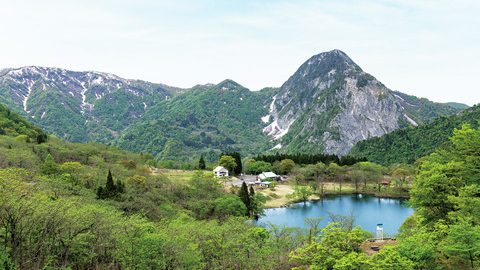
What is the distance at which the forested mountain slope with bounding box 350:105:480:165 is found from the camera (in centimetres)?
14988

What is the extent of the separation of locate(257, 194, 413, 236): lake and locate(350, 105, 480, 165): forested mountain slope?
64.7 m

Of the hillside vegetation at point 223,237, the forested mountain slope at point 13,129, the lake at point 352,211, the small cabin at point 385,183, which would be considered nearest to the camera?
the hillside vegetation at point 223,237

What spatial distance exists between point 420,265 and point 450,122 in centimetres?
16237

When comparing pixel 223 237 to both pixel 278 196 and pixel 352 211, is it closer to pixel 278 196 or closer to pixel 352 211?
pixel 352 211

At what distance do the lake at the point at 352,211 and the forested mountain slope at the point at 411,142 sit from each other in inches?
2547

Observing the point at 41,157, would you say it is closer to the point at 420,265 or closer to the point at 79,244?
the point at 79,244

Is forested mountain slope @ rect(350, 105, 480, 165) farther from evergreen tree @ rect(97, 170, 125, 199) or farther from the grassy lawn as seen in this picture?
evergreen tree @ rect(97, 170, 125, 199)

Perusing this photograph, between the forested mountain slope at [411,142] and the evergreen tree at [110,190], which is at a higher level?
the forested mountain slope at [411,142]

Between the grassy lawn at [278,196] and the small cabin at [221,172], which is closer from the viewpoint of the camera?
the grassy lawn at [278,196]

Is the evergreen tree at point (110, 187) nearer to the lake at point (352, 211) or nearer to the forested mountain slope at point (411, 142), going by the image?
the lake at point (352, 211)

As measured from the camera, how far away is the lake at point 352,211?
6569 centimetres

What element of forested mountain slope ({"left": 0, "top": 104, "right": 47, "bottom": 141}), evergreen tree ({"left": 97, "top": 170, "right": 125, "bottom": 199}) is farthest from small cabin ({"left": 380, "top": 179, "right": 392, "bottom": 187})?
forested mountain slope ({"left": 0, "top": 104, "right": 47, "bottom": 141})

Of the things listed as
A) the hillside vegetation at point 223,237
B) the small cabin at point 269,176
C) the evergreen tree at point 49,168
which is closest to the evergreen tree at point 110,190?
the hillside vegetation at point 223,237

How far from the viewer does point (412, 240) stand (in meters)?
22.1
